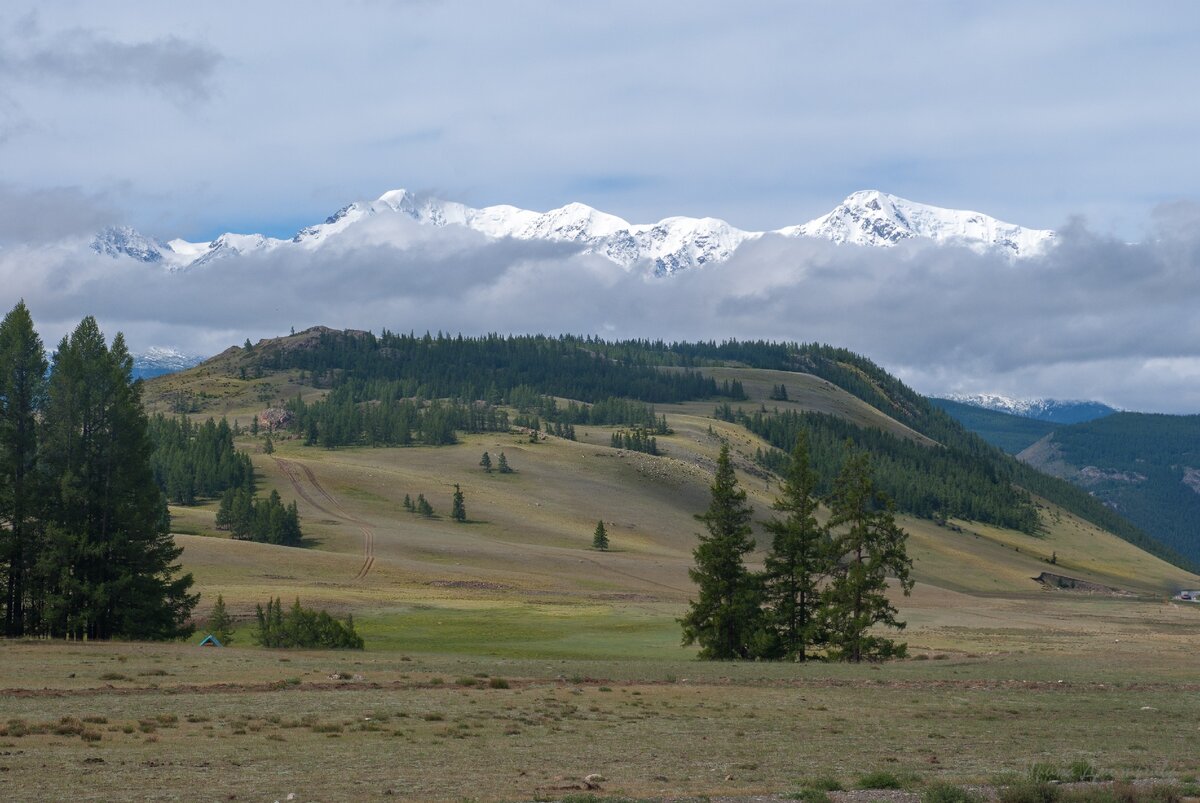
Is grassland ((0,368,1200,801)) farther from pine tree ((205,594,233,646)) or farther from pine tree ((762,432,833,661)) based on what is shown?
pine tree ((762,432,833,661))

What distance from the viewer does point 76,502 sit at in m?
55.8

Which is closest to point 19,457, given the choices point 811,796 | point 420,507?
point 811,796

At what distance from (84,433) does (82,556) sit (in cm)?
665

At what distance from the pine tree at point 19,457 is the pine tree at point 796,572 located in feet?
127

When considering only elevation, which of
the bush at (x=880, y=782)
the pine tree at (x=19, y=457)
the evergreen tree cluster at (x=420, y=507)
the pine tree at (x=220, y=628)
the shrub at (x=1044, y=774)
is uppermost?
the pine tree at (x=19, y=457)

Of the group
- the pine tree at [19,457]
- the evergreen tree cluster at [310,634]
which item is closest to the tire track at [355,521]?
the evergreen tree cluster at [310,634]

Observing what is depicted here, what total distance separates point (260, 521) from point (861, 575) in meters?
112

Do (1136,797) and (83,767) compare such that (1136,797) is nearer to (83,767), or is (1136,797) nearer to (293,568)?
(83,767)

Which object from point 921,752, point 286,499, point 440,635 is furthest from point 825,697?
point 286,499

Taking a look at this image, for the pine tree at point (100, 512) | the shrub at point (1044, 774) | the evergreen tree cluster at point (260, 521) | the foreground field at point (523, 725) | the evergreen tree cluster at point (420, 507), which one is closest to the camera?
the shrub at point (1044, 774)

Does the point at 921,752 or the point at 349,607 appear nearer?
the point at 921,752

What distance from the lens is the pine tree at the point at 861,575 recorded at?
6041cm

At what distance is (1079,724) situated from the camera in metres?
33.2

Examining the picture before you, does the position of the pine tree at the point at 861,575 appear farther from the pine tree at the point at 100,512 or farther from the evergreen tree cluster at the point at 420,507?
the evergreen tree cluster at the point at 420,507
